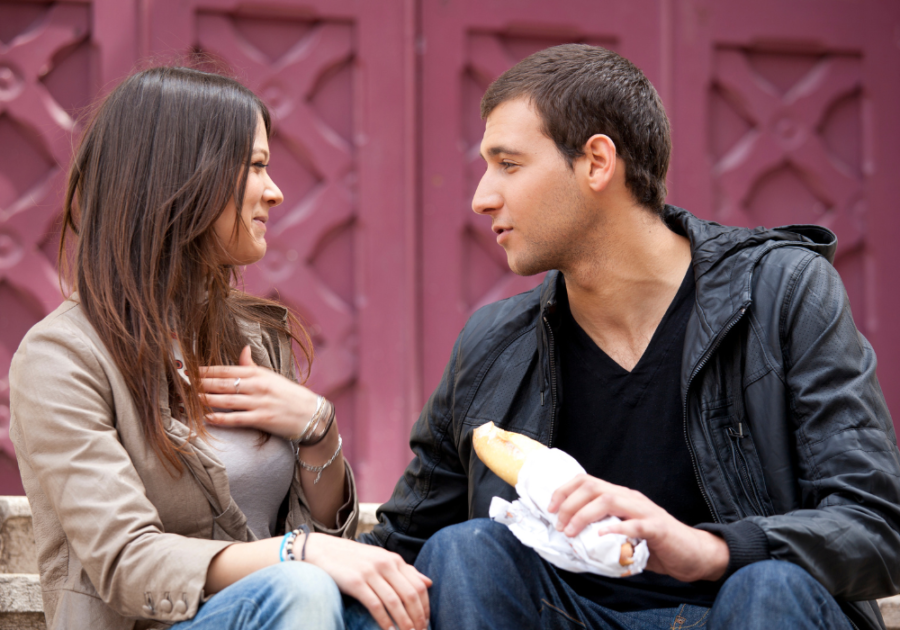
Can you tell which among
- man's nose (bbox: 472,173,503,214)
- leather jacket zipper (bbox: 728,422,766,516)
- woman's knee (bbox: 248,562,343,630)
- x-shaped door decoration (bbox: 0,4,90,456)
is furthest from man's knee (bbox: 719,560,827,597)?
x-shaped door decoration (bbox: 0,4,90,456)

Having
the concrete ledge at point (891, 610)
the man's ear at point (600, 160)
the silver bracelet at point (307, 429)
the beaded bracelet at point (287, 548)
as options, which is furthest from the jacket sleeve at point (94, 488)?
the concrete ledge at point (891, 610)

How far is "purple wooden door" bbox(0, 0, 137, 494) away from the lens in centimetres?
329

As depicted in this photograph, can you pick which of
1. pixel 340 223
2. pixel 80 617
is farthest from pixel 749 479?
pixel 340 223

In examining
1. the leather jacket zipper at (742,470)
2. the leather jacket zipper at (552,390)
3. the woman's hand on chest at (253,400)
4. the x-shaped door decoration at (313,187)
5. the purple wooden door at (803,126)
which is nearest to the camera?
the leather jacket zipper at (742,470)

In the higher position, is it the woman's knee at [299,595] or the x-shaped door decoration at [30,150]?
the x-shaped door decoration at [30,150]

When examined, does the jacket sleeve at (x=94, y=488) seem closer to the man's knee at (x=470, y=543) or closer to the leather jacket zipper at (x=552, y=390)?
the man's knee at (x=470, y=543)

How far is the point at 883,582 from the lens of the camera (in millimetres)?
1771

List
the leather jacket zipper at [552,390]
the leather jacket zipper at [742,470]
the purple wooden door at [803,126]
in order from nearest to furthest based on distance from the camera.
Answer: the leather jacket zipper at [742,470]
the leather jacket zipper at [552,390]
the purple wooden door at [803,126]

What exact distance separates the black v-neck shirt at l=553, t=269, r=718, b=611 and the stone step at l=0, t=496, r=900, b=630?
33.6 inches

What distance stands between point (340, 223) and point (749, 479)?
2.08m

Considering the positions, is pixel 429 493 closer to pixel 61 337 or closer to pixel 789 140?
pixel 61 337

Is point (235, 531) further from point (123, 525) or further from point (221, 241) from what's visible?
point (221, 241)

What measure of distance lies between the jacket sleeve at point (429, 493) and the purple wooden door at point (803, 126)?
1.88 metres

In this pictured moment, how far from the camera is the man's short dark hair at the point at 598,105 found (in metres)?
2.31
